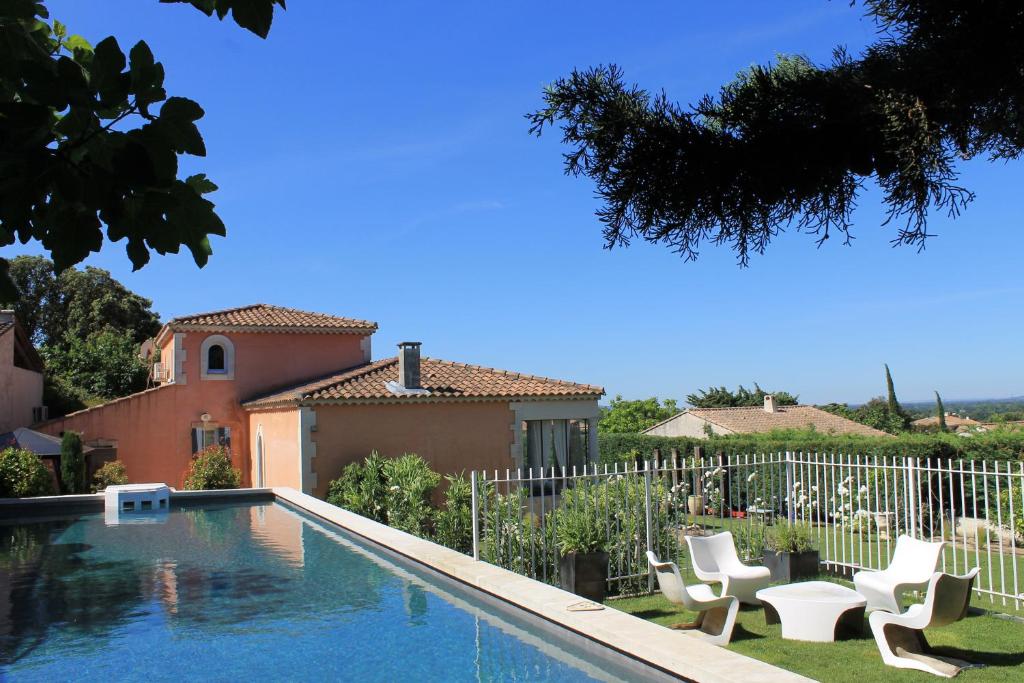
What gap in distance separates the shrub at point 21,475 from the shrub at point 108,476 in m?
1.90

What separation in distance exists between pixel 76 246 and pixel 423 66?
11193 millimetres

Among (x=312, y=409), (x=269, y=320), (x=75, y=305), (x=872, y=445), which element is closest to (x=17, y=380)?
(x=269, y=320)

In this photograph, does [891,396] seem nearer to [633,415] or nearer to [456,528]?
[633,415]

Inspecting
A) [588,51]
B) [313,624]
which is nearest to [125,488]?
[313,624]

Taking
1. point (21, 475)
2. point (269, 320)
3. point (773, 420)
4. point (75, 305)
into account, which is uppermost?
point (75, 305)

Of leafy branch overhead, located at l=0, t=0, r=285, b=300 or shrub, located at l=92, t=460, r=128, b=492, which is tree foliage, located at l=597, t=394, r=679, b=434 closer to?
shrub, located at l=92, t=460, r=128, b=492

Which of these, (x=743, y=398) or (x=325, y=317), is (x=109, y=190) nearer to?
(x=325, y=317)

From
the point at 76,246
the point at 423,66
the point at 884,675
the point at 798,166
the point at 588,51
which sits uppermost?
the point at 423,66

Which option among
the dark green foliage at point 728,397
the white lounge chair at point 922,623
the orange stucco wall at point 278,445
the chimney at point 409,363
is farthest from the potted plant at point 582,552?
the dark green foliage at point 728,397

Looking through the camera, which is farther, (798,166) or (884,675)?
(884,675)

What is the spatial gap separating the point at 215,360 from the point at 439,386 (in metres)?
8.92

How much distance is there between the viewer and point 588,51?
355cm

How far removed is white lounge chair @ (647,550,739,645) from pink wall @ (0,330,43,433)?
27.7 meters

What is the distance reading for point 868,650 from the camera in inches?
324
